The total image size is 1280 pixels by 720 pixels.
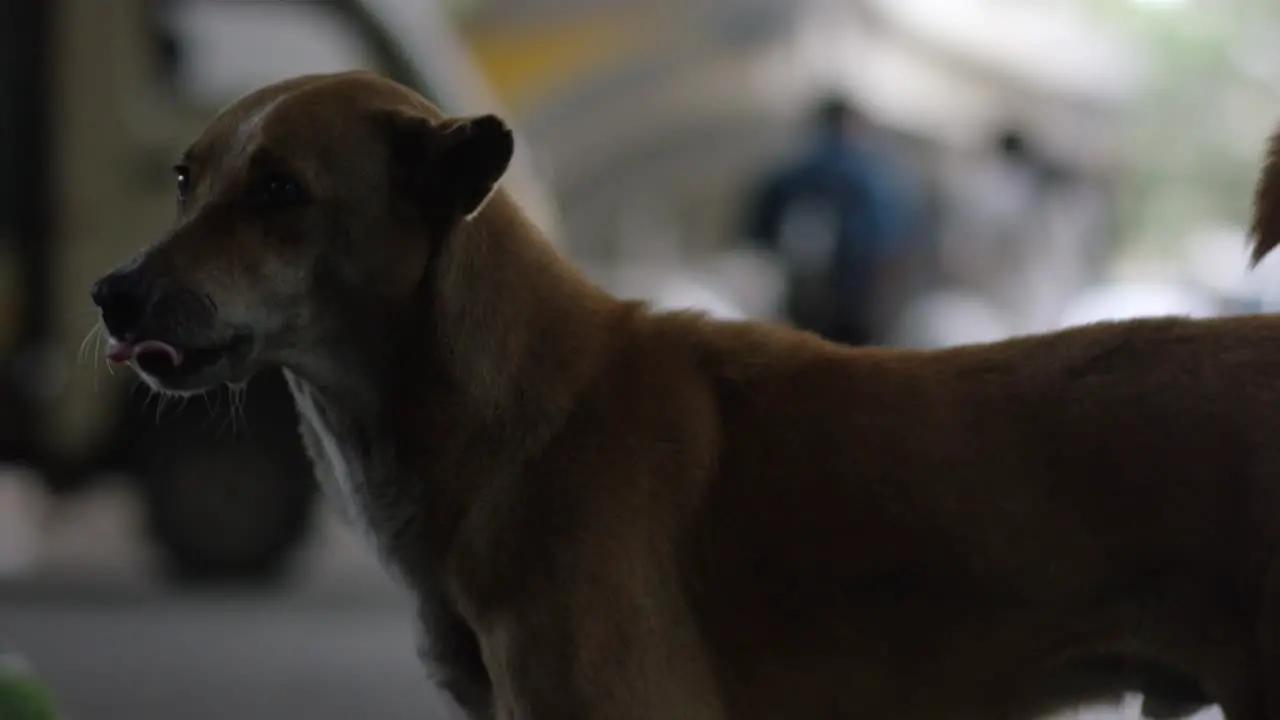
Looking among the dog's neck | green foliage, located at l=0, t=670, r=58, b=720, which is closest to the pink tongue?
the dog's neck

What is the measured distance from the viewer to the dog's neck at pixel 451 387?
2.43 m

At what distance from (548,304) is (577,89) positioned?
14.0 meters

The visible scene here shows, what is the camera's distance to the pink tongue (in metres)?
2.33

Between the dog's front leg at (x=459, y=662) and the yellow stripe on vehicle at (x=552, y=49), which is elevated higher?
the yellow stripe on vehicle at (x=552, y=49)

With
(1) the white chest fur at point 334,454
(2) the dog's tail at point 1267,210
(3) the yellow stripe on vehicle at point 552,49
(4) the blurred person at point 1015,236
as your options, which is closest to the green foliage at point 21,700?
(1) the white chest fur at point 334,454

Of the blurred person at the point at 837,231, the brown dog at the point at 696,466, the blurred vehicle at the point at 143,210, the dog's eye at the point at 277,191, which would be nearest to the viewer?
the brown dog at the point at 696,466

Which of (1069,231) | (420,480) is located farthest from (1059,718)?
(1069,231)

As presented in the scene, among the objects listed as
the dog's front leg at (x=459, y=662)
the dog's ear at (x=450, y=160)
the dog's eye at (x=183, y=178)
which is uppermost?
the dog's eye at (x=183, y=178)

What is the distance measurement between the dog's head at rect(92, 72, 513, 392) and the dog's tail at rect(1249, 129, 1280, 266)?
1.04 metres

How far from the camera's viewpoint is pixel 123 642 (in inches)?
239

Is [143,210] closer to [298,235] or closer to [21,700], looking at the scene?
[21,700]

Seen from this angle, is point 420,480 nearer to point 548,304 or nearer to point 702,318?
point 548,304

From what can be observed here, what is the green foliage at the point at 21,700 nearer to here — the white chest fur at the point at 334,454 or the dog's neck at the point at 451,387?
the white chest fur at the point at 334,454

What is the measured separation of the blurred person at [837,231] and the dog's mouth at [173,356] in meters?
5.92
